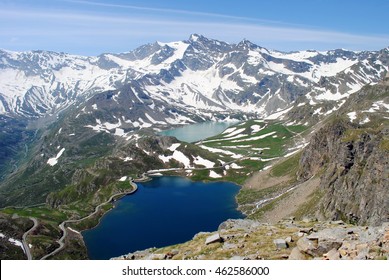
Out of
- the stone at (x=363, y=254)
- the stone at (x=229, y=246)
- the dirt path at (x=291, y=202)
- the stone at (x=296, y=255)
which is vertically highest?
the stone at (x=363, y=254)

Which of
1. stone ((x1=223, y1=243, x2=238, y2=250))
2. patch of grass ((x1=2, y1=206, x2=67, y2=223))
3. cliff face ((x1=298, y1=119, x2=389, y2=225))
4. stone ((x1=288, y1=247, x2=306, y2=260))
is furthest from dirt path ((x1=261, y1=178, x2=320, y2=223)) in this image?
stone ((x1=288, y1=247, x2=306, y2=260))

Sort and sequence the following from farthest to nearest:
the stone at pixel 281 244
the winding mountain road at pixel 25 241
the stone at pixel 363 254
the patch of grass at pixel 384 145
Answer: the patch of grass at pixel 384 145
the winding mountain road at pixel 25 241
the stone at pixel 281 244
the stone at pixel 363 254

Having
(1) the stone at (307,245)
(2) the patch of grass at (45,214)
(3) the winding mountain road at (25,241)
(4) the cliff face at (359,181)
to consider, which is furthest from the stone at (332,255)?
(2) the patch of grass at (45,214)

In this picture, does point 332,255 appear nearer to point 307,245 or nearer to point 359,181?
point 307,245

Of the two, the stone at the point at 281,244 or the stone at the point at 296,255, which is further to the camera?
the stone at the point at 281,244

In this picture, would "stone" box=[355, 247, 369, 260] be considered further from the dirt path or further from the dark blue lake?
the dirt path

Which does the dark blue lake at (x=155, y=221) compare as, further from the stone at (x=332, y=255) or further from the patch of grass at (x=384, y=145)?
the stone at (x=332, y=255)
